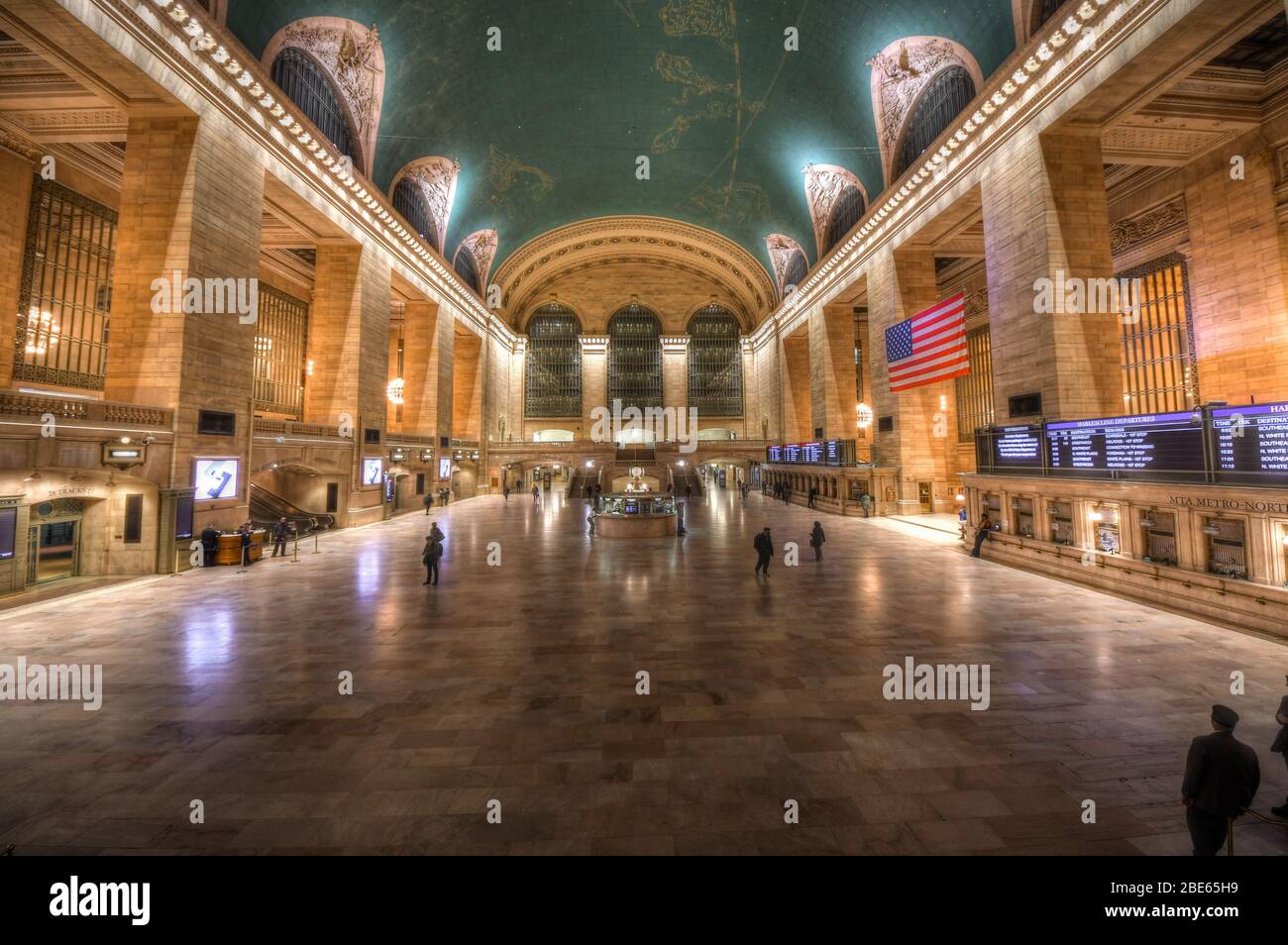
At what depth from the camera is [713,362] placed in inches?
1746

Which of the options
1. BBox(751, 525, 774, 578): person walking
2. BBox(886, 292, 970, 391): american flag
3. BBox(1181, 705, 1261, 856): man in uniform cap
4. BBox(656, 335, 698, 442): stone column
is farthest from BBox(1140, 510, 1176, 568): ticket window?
BBox(656, 335, 698, 442): stone column

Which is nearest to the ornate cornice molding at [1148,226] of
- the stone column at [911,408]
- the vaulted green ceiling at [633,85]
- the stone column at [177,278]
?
the stone column at [911,408]

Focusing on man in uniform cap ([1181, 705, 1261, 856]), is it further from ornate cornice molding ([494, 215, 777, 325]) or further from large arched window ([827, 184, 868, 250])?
ornate cornice molding ([494, 215, 777, 325])

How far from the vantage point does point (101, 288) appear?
1478 cm

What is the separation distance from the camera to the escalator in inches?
621

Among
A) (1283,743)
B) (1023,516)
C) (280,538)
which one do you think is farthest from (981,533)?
(280,538)

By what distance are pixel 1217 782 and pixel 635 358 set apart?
43.7m

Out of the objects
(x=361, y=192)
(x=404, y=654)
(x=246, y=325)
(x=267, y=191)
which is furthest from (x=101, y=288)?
(x=404, y=654)

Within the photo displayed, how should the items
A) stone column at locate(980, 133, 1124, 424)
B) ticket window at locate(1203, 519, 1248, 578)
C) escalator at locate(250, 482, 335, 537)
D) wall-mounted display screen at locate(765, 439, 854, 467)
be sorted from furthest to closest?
wall-mounted display screen at locate(765, 439, 854, 467)
escalator at locate(250, 482, 335, 537)
stone column at locate(980, 133, 1124, 424)
ticket window at locate(1203, 519, 1248, 578)

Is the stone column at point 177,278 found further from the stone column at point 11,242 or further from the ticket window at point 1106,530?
the ticket window at point 1106,530

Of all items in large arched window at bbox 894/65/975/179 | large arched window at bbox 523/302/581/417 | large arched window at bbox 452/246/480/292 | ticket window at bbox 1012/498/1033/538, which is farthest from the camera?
large arched window at bbox 523/302/581/417

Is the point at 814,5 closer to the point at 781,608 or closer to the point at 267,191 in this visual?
the point at 267,191

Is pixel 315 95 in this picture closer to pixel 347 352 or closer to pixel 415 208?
pixel 415 208

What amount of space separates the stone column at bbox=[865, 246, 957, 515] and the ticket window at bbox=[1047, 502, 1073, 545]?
9.43 meters
